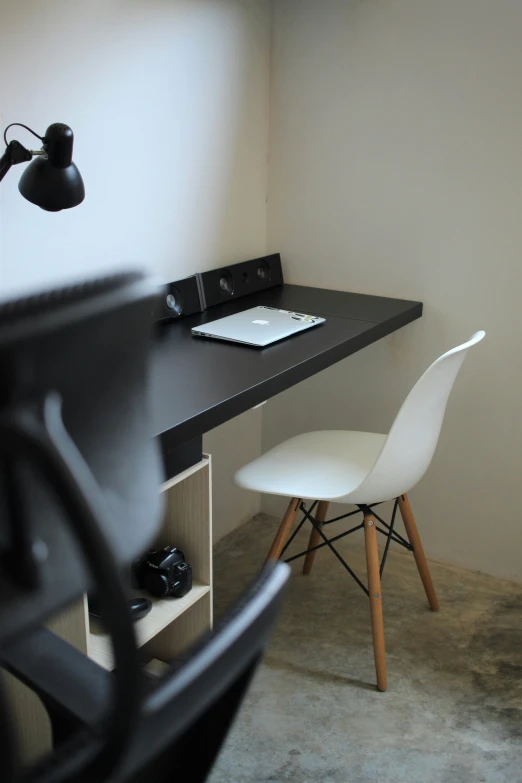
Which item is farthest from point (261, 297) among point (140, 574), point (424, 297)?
point (140, 574)

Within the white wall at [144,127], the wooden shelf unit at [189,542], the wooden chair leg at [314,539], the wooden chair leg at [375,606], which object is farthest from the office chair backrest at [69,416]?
the wooden chair leg at [314,539]

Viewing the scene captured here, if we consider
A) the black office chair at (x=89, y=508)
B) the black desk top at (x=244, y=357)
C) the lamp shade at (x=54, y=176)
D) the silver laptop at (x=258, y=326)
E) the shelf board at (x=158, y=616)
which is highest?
the lamp shade at (x=54, y=176)

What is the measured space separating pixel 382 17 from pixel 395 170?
0.41 meters

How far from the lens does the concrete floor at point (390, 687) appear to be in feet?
5.84

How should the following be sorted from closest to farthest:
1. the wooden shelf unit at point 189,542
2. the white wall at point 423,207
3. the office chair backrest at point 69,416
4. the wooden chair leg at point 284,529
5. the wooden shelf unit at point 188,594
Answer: the office chair backrest at point 69,416
the wooden shelf unit at point 188,594
the wooden shelf unit at point 189,542
the wooden chair leg at point 284,529
the white wall at point 423,207

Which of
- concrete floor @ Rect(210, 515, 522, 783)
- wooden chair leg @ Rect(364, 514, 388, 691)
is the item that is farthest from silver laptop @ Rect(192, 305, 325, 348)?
concrete floor @ Rect(210, 515, 522, 783)

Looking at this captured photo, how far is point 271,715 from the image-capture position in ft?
6.32

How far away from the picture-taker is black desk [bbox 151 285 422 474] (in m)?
1.55

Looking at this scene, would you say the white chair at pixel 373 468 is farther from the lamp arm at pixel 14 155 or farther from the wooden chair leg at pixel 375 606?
the lamp arm at pixel 14 155

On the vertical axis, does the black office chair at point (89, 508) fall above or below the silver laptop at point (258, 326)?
above

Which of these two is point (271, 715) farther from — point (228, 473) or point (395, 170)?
point (395, 170)

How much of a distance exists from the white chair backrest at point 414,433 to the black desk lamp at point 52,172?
825mm

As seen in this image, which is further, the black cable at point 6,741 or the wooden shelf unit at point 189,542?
the wooden shelf unit at point 189,542

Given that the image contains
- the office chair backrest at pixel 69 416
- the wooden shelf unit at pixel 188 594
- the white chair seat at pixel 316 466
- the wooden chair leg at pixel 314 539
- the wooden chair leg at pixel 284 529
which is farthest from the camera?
the wooden chair leg at pixel 314 539
